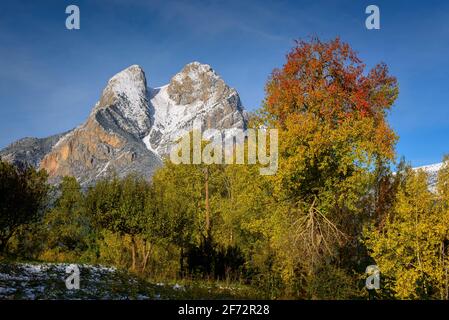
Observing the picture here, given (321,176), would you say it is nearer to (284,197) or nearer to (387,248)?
(284,197)

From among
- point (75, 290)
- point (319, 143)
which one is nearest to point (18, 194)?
point (75, 290)

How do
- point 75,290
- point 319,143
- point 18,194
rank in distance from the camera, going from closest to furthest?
point 75,290 < point 319,143 < point 18,194

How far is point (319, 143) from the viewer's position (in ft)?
81.5

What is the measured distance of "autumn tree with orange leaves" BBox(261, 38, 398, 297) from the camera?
25.2 m

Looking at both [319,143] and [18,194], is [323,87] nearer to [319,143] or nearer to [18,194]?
[319,143]

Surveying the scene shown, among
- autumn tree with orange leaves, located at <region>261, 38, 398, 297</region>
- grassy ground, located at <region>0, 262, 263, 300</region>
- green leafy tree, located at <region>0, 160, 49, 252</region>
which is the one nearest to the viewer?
grassy ground, located at <region>0, 262, 263, 300</region>

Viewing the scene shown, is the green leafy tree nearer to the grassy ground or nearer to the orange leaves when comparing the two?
the grassy ground

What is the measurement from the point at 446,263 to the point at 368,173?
667 centimetres

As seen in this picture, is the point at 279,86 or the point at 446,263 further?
the point at 279,86

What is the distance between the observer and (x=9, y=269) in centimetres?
2241

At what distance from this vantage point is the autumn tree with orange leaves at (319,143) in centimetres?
2520

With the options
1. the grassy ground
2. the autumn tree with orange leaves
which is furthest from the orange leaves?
the grassy ground

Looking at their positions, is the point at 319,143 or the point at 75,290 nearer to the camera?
the point at 75,290
